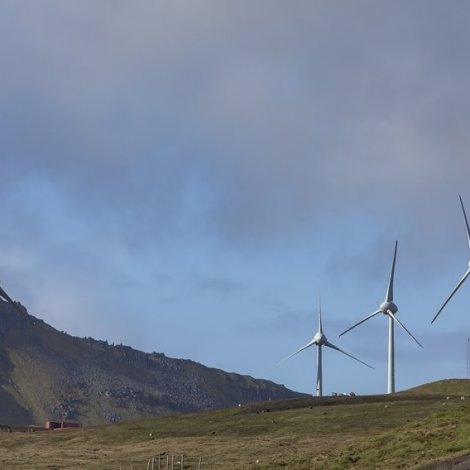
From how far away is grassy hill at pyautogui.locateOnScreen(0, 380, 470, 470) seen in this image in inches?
3674

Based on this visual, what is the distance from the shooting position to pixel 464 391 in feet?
593

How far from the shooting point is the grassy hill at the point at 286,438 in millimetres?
93312

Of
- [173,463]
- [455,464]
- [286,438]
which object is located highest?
[286,438]

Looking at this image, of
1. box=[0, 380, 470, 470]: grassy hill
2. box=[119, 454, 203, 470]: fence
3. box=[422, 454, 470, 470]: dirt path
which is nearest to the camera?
box=[422, 454, 470, 470]: dirt path

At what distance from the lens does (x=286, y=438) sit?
131 metres

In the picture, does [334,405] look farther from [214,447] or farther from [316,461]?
[316,461]

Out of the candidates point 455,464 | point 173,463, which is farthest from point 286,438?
point 455,464

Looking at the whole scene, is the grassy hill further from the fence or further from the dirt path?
the dirt path

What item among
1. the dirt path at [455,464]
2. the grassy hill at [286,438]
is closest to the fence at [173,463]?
the grassy hill at [286,438]

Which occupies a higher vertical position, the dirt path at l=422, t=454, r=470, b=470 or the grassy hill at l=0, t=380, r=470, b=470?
the grassy hill at l=0, t=380, r=470, b=470

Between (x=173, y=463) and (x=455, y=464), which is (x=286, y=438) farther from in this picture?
(x=455, y=464)

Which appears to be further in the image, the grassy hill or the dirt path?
the grassy hill

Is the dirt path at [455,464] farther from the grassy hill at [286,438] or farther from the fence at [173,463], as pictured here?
the fence at [173,463]

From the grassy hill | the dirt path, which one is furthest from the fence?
the dirt path
